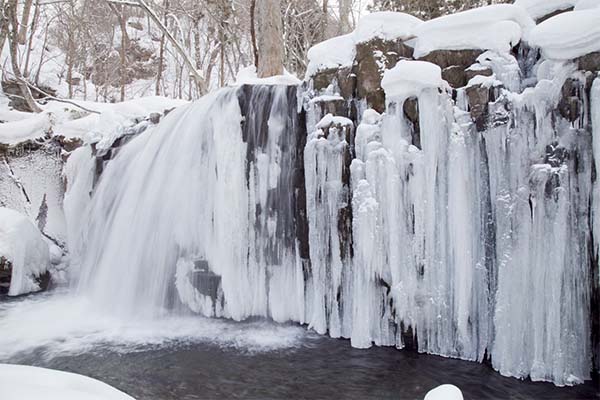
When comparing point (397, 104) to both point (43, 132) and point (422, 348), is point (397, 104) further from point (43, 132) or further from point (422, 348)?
point (43, 132)

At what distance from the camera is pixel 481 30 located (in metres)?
3.52

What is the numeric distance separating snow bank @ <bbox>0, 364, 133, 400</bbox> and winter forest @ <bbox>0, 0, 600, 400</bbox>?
1 centimetres

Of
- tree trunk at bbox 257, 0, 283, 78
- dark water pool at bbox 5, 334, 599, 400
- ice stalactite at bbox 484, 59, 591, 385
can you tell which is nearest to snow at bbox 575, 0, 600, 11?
ice stalactite at bbox 484, 59, 591, 385

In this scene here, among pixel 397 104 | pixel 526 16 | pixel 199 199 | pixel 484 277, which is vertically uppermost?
pixel 526 16

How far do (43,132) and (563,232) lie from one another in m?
8.39

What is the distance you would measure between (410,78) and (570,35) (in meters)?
1.18

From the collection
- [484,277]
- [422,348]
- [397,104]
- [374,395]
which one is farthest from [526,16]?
[374,395]

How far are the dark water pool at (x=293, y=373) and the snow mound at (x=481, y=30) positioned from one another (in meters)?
2.70

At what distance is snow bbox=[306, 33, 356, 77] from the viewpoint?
414 centimetres

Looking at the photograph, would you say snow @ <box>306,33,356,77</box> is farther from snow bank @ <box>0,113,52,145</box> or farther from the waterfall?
snow bank @ <box>0,113,52,145</box>

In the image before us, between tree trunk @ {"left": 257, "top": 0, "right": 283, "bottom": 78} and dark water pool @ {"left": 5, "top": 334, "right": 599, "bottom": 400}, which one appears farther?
tree trunk @ {"left": 257, "top": 0, "right": 283, "bottom": 78}

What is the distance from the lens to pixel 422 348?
3.55 m

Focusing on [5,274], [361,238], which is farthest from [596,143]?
[5,274]

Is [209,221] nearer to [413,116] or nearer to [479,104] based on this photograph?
[413,116]
